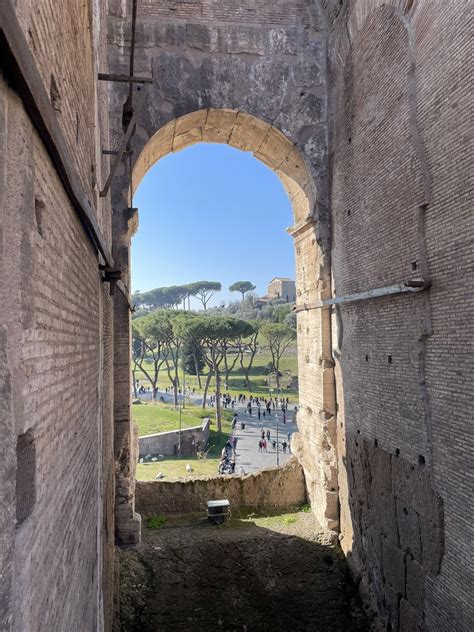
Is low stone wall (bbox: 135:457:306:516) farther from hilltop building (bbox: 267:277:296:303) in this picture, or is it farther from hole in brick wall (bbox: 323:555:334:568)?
hilltop building (bbox: 267:277:296:303)

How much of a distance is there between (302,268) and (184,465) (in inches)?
330

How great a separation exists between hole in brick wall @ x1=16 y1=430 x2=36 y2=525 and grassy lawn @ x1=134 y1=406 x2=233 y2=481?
10.3m

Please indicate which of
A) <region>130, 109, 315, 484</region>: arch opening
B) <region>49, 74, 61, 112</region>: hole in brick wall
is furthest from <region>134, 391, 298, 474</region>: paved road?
<region>49, 74, 61, 112</region>: hole in brick wall

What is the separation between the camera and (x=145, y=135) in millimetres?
7414

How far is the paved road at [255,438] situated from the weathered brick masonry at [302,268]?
615 centimetres

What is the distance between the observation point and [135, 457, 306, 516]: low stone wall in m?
8.39

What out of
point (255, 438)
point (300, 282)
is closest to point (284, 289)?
point (255, 438)

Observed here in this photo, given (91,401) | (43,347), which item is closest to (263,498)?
(91,401)

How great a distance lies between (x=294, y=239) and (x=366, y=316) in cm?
333

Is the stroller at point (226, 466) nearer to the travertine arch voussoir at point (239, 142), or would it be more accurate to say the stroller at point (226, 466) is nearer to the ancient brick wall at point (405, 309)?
the ancient brick wall at point (405, 309)

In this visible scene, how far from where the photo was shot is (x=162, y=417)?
21.1m

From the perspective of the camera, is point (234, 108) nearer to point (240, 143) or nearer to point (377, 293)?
point (240, 143)

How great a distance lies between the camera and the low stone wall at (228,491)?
8391mm

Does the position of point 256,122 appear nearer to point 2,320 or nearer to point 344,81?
point 344,81
